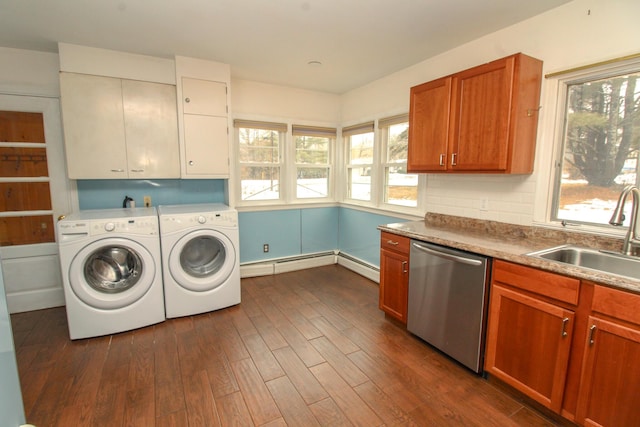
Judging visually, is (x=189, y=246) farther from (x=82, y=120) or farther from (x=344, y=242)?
(x=344, y=242)

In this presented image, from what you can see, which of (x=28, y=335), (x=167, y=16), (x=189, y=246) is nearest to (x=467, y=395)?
(x=189, y=246)

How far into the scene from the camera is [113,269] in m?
2.81

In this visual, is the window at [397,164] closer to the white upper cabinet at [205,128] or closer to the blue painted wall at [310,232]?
the blue painted wall at [310,232]

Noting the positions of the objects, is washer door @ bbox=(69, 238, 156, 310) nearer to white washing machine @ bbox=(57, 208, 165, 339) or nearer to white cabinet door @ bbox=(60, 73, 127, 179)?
white washing machine @ bbox=(57, 208, 165, 339)

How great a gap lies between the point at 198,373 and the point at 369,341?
133 centimetres

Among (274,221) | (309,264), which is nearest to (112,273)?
(274,221)

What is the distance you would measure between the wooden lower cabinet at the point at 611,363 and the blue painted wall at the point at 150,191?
3.50m

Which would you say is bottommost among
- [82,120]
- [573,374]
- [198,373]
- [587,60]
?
[198,373]

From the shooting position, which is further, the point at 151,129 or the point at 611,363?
the point at 151,129

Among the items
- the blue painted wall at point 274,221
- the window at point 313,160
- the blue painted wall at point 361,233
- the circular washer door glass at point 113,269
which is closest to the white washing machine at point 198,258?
the circular washer door glass at point 113,269

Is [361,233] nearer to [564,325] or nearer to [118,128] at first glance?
[564,325]

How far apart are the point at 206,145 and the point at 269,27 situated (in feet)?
4.62

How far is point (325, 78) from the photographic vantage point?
12.2ft

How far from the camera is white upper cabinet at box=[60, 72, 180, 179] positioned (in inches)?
112
